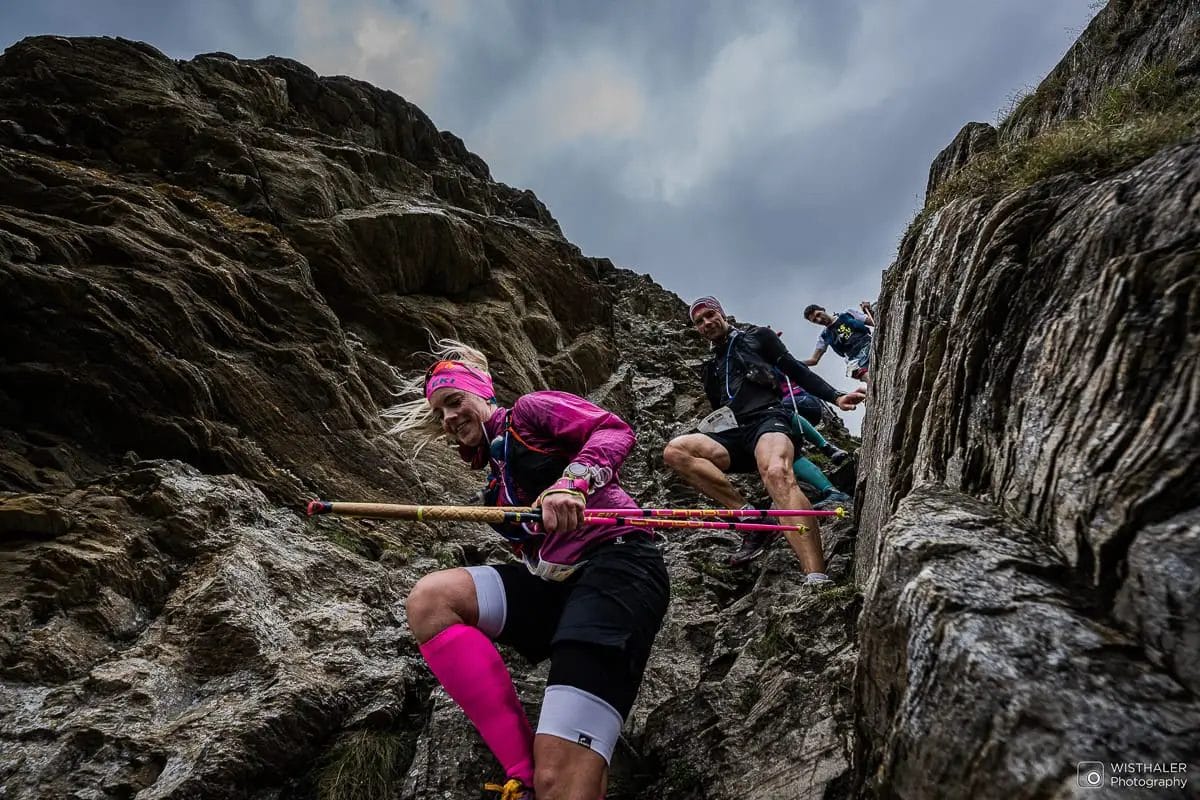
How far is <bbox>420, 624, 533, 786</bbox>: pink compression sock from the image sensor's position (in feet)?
12.5

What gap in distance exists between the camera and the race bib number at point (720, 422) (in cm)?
837

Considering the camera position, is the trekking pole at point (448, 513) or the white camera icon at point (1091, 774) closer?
the white camera icon at point (1091, 774)

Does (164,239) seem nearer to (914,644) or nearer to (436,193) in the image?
(914,644)

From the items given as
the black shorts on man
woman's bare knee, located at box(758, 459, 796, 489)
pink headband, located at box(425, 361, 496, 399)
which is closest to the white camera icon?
pink headband, located at box(425, 361, 496, 399)

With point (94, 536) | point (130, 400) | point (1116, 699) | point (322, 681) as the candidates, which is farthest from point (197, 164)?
point (1116, 699)

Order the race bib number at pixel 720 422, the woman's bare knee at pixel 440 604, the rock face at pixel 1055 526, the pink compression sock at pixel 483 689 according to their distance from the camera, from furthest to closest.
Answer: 1. the race bib number at pixel 720 422
2. the woman's bare knee at pixel 440 604
3. the pink compression sock at pixel 483 689
4. the rock face at pixel 1055 526

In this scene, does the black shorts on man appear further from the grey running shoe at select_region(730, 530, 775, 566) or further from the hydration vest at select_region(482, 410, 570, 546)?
the hydration vest at select_region(482, 410, 570, 546)

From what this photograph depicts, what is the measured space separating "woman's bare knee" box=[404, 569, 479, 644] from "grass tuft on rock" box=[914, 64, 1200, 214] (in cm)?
475

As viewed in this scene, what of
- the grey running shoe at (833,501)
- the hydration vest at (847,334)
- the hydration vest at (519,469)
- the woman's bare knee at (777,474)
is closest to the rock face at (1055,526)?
the hydration vest at (519,469)

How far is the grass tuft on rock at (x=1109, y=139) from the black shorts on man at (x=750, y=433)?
3.20 metres

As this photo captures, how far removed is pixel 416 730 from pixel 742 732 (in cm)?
251

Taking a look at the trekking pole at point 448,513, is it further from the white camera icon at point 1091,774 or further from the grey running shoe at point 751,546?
the grey running shoe at point 751,546

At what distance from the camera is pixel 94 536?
5.50m

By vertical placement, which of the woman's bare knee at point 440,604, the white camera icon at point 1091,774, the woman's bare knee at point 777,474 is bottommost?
the white camera icon at point 1091,774
